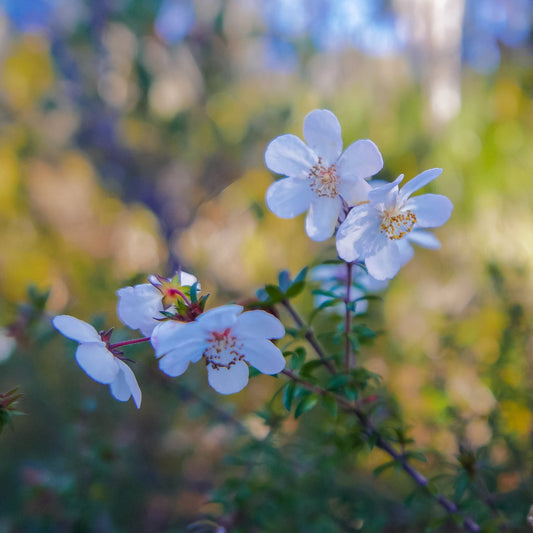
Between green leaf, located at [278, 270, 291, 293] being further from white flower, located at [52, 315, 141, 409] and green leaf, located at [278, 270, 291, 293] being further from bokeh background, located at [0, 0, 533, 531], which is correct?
bokeh background, located at [0, 0, 533, 531]

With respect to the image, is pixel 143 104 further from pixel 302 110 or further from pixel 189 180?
pixel 302 110

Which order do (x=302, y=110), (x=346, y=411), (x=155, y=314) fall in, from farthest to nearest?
(x=302, y=110) → (x=346, y=411) → (x=155, y=314)

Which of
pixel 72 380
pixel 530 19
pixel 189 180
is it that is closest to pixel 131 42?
pixel 189 180

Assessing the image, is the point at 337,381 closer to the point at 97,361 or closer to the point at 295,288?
the point at 295,288

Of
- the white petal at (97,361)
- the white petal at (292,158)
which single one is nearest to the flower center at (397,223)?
the white petal at (292,158)

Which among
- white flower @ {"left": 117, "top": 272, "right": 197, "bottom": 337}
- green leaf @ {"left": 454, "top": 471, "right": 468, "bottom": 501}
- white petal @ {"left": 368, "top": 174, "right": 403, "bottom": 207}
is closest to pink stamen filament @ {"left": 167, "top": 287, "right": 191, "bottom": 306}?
white flower @ {"left": 117, "top": 272, "right": 197, "bottom": 337}
